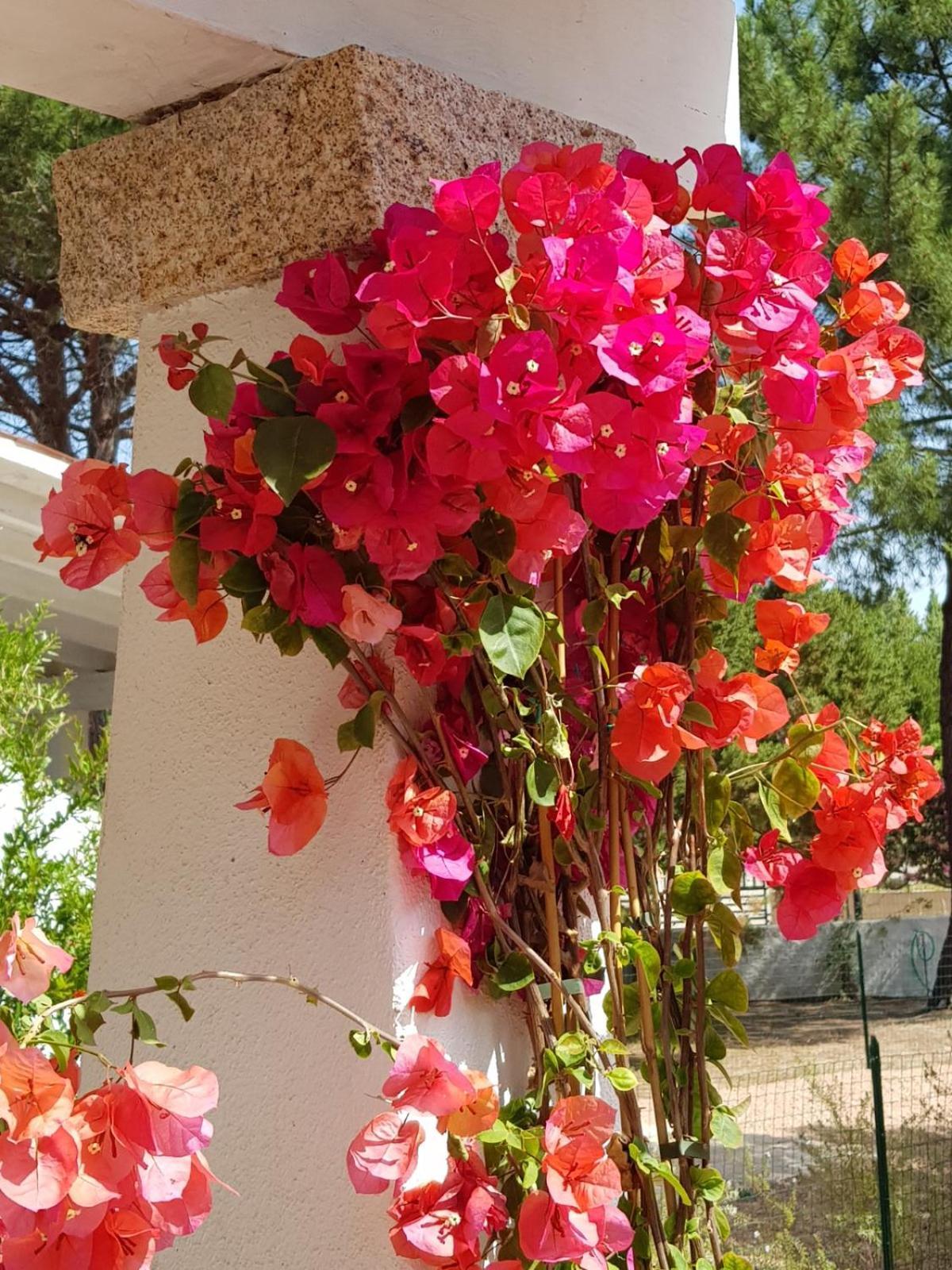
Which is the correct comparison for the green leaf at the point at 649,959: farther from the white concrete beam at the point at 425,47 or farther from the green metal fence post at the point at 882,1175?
the green metal fence post at the point at 882,1175

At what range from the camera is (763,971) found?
13.1 m

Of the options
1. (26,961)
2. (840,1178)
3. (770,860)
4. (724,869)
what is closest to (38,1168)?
(26,961)

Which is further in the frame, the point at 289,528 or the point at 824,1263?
the point at 824,1263

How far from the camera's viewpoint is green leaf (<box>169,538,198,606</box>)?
937 millimetres

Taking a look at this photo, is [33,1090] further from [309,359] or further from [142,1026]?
[309,359]

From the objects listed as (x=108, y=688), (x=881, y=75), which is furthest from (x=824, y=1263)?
(x=881, y=75)

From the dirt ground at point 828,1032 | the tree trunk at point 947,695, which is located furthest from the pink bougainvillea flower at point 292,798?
the tree trunk at point 947,695

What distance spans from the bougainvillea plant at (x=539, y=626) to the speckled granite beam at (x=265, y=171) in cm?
9

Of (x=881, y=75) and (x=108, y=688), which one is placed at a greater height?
(x=881, y=75)

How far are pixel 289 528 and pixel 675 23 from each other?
2.77ft

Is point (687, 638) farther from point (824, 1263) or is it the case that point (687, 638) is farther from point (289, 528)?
point (824, 1263)

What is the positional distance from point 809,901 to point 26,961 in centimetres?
64

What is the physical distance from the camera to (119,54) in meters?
1.14

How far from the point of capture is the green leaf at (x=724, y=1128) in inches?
43.4
